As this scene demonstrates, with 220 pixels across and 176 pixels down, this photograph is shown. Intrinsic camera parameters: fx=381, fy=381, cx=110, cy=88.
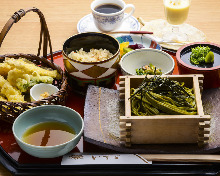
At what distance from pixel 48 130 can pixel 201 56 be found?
2.96 feet

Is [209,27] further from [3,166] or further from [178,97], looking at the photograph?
[3,166]

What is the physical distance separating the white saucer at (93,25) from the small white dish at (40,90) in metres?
0.90

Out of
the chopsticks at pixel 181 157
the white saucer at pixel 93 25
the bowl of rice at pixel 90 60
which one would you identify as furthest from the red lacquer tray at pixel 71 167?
the white saucer at pixel 93 25

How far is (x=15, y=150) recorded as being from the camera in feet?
5.72

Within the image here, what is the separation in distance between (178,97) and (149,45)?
799mm

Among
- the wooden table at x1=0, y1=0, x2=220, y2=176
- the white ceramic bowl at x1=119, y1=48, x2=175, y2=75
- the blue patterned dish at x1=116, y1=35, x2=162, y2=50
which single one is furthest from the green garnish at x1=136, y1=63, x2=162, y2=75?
the wooden table at x1=0, y1=0, x2=220, y2=176

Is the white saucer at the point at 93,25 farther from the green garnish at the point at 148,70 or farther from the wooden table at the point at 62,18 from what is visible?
the green garnish at the point at 148,70

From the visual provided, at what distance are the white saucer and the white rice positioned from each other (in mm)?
654

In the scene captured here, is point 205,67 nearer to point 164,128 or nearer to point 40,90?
point 164,128

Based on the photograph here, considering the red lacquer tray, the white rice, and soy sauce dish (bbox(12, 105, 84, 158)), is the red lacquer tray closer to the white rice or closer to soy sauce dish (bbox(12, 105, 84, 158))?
soy sauce dish (bbox(12, 105, 84, 158))

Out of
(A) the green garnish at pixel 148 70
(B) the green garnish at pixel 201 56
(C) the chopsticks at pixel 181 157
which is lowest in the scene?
(C) the chopsticks at pixel 181 157

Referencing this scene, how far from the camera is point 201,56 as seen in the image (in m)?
2.05

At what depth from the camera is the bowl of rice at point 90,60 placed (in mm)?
1989

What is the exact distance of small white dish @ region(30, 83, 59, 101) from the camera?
1955 millimetres
